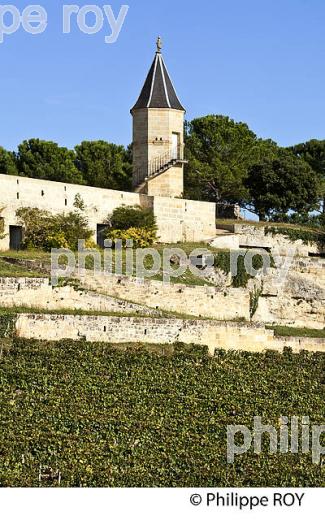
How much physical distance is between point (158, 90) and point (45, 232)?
8.74 meters

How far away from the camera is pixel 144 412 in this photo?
3169 cm

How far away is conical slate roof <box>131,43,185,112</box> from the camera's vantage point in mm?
50219

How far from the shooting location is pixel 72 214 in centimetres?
4591

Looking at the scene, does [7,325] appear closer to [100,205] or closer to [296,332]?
[296,332]

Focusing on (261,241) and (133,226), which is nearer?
(133,226)

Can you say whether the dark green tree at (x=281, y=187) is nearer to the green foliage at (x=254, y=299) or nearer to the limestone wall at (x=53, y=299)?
the green foliage at (x=254, y=299)

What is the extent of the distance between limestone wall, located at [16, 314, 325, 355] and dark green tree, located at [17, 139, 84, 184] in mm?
19837

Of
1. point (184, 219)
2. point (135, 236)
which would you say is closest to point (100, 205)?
point (135, 236)

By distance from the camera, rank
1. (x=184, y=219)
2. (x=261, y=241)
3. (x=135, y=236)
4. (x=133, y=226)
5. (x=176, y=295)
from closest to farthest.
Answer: (x=176, y=295), (x=135, y=236), (x=133, y=226), (x=261, y=241), (x=184, y=219)

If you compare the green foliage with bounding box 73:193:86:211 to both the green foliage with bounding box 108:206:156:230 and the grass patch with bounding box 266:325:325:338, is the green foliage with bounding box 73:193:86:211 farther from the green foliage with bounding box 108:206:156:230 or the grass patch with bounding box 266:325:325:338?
the grass patch with bounding box 266:325:325:338

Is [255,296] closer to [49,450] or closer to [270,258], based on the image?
[270,258]

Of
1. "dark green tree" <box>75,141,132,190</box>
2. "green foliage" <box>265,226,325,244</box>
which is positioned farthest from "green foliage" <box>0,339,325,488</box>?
"dark green tree" <box>75,141,132,190</box>

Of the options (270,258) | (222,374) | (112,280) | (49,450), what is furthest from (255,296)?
(49,450)

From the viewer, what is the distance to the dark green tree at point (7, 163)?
188 ft
